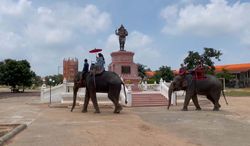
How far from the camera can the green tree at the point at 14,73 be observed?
182 ft

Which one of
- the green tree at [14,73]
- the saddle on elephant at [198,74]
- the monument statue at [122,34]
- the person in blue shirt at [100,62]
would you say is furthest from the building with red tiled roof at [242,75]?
the person in blue shirt at [100,62]

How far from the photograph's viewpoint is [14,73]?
5544 centimetres

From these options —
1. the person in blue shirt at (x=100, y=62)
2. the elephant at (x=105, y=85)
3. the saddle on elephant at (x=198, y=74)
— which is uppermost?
the person in blue shirt at (x=100, y=62)

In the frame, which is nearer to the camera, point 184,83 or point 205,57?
point 184,83

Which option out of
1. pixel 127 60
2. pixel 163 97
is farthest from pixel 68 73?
pixel 163 97

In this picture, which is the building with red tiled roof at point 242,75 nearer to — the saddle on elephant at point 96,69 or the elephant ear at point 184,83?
the elephant ear at point 184,83

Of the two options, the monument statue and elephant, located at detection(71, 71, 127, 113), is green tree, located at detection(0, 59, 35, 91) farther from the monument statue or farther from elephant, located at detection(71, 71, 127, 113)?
elephant, located at detection(71, 71, 127, 113)

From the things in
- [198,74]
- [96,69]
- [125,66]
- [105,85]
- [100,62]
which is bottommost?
[105,85]

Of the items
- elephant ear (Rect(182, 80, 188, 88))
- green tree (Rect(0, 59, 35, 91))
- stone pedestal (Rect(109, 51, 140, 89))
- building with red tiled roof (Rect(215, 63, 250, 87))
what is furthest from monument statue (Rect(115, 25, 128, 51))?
building with red tiled roof (Rect(215, 63, 250, 87))

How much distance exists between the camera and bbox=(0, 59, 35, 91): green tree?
182 feet

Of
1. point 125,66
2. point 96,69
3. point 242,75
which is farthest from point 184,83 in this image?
point 242,75

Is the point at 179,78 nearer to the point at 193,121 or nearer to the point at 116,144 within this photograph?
the point at 193,121

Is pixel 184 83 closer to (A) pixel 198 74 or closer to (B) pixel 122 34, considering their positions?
(A) pixel 198 74

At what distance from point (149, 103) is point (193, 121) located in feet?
33.5
